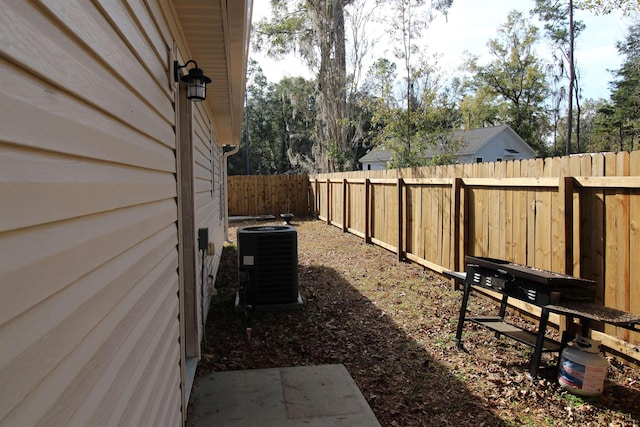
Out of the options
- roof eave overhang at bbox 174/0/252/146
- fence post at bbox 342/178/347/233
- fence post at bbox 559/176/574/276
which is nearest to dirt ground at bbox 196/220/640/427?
fence post at bbox 559/176/574/276

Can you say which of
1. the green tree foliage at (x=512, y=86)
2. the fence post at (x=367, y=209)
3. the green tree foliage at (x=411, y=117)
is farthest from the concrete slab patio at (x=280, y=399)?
the green tree foliage at (x=512, y=86)

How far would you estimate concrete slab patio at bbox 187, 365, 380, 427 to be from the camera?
124 inches

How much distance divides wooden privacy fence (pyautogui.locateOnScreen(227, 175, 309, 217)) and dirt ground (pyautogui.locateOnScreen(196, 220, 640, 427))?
1257 centimetres

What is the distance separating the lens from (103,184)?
138cm

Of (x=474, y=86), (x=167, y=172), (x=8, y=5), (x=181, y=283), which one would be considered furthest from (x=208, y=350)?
(x=474, y=86)

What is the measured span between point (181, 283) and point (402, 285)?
459 cm

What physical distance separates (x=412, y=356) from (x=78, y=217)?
3.86 m

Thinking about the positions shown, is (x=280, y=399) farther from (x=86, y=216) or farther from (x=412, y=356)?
(x=86, y=216)

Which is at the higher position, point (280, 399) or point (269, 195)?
point (269, 195)

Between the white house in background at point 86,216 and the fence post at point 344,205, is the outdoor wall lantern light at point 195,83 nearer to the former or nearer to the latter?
the white house in background at point 86,216

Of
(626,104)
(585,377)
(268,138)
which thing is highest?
(626,104)

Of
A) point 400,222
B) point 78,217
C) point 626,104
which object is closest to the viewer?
point 78,217

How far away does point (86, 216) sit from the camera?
1212mm

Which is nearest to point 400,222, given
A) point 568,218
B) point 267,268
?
point 267,268
